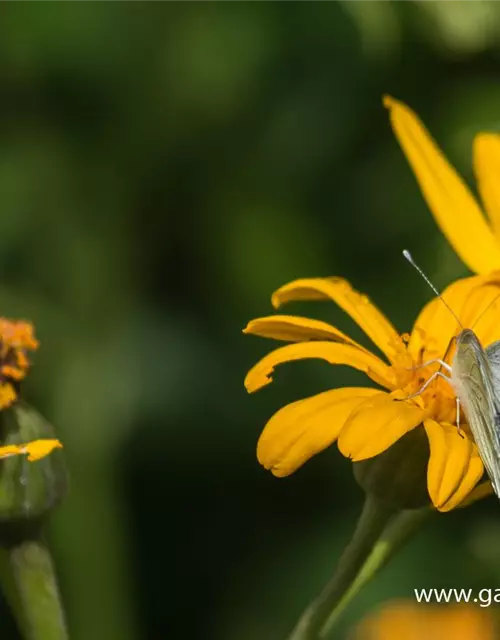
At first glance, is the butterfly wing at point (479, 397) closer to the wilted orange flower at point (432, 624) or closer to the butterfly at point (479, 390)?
the butterfly at point (479, 390)

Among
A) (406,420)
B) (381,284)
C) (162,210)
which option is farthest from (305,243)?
(406,420)

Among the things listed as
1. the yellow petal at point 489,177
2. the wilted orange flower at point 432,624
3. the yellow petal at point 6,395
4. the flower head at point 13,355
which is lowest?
the wilted orange flower at point 432,624

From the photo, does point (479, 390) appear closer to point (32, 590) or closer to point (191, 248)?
point (32, 590)

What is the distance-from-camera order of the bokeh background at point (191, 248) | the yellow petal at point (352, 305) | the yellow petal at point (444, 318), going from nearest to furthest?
1. the yellow petal at point (352, 305)
2. the yellow petal at point (444, 318)
3. the bokeh background at point (191, 248)

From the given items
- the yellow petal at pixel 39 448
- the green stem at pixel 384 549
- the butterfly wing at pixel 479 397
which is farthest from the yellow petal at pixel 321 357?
the yellow petal at pixel 39 448

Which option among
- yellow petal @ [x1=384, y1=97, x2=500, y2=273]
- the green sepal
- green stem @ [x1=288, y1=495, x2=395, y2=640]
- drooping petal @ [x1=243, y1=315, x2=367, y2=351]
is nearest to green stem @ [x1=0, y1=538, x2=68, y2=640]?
the green sepal
